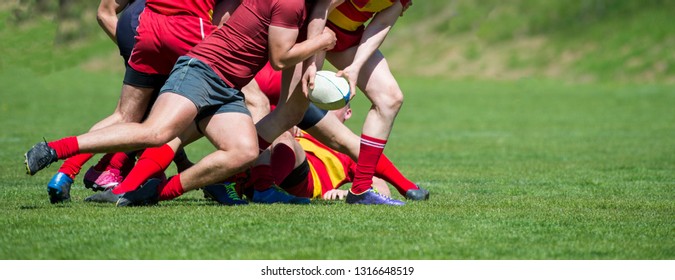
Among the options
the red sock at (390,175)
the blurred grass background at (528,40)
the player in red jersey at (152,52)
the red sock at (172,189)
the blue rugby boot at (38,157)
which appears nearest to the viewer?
the blue rugby boot at (38,157)

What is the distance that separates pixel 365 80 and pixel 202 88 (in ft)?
4.04

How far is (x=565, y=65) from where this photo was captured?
37125mm

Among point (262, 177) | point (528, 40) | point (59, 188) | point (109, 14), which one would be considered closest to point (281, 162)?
point (262, 177)

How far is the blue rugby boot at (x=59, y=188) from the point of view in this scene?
23.4 ft

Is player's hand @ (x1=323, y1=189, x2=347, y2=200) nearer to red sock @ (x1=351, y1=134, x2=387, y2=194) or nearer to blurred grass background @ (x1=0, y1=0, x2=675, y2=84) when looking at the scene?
red sock @ (x1=351, y1=134, x2=387, y2=194)

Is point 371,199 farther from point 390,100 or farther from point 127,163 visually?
point 127,163

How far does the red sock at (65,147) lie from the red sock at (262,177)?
1.53m

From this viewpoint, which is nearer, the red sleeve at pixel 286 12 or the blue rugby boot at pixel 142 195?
the red sleeve at pixel 286 12

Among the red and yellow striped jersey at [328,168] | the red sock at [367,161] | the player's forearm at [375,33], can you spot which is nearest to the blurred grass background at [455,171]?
the red sock at [367,161]

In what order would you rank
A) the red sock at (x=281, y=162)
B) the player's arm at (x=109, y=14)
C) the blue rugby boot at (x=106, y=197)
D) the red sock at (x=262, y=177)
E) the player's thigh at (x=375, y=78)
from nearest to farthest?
the player's thigh at (x=375, y=78) < the blue rugby boot at (x=106, y=197) < the red sock at (x=262, y=177) < the red sock at (x=281, y=162) < the player's arm at (x=109, y=14)

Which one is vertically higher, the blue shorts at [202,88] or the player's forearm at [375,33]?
the player's forearm at [375,33]

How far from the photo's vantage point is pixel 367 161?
7.36 m

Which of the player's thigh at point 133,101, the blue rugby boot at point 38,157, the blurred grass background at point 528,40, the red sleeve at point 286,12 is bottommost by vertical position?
the blurred grass background at point 528,40

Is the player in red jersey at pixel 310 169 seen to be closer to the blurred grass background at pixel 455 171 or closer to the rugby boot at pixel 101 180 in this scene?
the blurred grass background at pixel 455 171
